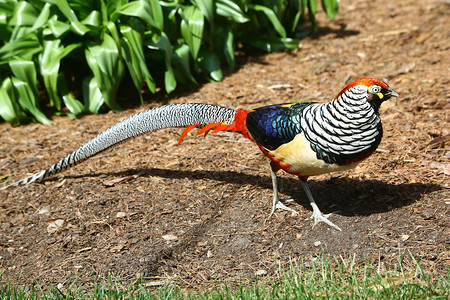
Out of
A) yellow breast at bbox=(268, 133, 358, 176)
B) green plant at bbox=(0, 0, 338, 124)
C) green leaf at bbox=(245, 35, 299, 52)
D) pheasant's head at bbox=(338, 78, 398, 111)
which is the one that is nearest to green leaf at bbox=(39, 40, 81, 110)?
green plant at bbox=(0, 0, 338, 124)

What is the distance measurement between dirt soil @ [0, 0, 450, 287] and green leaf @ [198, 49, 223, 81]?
0.15 m

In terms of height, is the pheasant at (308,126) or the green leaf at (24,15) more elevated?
the green leaf at (24,15)

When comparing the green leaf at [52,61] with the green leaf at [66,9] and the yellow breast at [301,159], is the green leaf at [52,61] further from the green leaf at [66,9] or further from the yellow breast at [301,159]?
the yellow breast at [301,159]

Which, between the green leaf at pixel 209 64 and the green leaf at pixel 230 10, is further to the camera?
the green leaf at pixel 209 64

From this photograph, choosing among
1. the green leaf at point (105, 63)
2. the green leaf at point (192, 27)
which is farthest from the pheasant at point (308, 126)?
the green leaf at point (192, 27)

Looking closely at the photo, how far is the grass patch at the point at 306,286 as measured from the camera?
2529 millimetres

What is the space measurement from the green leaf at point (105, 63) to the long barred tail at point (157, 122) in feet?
4.05

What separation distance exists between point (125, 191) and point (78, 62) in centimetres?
202

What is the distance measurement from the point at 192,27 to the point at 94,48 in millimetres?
1035

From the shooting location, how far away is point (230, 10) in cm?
546

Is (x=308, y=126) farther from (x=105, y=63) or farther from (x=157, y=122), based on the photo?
(x=105, y=63)

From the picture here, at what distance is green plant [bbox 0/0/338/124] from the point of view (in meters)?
4.93

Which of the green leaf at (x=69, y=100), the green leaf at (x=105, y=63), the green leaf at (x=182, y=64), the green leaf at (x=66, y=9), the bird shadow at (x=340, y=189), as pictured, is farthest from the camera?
the green leaf at (x=182, y=64)

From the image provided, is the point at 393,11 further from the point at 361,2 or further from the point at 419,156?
the point at 419,156
